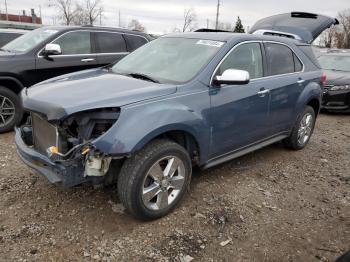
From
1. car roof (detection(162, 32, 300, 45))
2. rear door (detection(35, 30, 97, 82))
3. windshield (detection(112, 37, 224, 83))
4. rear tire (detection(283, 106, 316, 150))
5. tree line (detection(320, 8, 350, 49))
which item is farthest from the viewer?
tree line (detection(320, 8, 350, 49))

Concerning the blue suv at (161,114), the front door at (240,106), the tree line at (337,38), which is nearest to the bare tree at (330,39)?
the tree line at (337,38)

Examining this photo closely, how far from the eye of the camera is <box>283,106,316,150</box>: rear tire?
5.26 m

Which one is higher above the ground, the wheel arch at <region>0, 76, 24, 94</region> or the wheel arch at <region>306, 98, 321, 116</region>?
the wheel arch at <region>0, 76, 24, 94</region>

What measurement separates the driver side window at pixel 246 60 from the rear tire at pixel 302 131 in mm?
1348

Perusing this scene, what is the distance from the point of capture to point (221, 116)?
371 cm

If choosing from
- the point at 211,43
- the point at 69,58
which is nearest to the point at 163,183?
the point at 211,43

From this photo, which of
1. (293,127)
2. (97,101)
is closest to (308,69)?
(293,127)

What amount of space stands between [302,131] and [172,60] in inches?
106

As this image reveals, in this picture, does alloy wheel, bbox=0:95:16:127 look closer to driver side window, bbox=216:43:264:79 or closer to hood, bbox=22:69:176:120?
hood, bbox=22:69:176:120

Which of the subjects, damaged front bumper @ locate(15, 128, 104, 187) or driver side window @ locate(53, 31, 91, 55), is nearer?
damaged front bumper @ locate(15, 128, 104, 187)

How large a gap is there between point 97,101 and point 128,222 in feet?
4.00

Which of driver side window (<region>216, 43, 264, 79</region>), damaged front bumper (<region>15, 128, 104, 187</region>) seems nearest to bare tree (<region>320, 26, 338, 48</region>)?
driver side window (<region>216, 43, 264, 79</region>)

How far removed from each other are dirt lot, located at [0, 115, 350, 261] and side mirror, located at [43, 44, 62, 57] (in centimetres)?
199

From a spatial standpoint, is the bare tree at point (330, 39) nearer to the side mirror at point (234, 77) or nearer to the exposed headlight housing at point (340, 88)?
the exposed headlight housing at point (340, 88)
